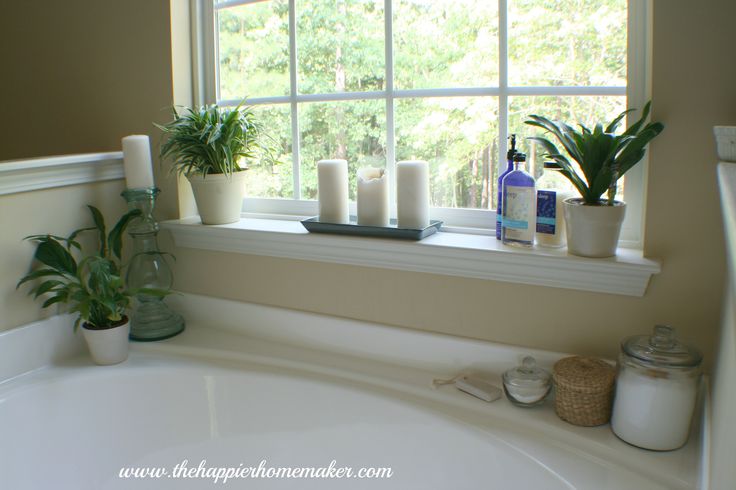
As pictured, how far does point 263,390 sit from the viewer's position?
153 cm

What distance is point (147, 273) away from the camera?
176cm

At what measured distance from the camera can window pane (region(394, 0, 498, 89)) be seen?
1.47m

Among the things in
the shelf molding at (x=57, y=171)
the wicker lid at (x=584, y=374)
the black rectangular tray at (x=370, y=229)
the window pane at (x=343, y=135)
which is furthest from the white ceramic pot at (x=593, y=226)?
the shelf molding at (x=57, y=171)

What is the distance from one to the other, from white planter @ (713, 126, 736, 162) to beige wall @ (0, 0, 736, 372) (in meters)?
0.29

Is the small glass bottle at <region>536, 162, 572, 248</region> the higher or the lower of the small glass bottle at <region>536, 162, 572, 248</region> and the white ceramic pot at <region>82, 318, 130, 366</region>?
the higher

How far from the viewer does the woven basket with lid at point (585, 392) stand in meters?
1.19

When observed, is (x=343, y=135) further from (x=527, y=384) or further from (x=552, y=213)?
(x=527, y=384)

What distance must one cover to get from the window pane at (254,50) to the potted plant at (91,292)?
24.6 inches

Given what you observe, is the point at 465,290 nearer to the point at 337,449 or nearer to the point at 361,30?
the point at 337,449

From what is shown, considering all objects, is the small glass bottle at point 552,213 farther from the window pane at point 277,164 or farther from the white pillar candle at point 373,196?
the window pane at point 277,164

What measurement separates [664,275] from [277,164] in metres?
1.12

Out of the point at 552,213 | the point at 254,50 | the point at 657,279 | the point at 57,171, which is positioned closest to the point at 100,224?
the point at 57,171

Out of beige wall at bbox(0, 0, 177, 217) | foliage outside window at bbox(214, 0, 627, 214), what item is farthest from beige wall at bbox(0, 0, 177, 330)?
foliage outside window at bbox(214, 0, 627, 214)

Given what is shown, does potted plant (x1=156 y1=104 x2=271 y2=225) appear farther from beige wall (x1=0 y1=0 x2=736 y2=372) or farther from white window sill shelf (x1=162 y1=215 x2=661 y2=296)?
beige wall (x1=0 y1=0 x2=736 y2=372)
